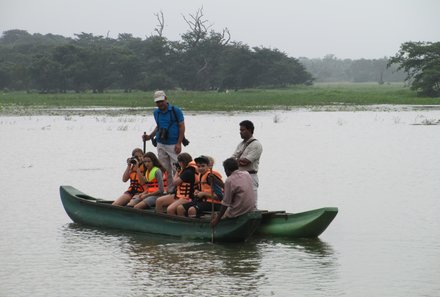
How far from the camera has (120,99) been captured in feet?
207

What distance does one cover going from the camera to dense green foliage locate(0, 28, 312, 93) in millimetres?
79000

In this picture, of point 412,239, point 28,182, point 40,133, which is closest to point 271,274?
point 412,239

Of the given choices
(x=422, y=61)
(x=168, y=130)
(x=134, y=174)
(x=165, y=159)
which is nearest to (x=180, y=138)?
(x=168, y=130)

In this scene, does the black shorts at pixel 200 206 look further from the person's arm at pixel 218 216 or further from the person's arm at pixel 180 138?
the person's arm at pixel 180 138

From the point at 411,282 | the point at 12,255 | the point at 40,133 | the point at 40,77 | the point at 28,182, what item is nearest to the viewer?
the point at 411,282

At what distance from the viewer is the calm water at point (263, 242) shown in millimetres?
10648

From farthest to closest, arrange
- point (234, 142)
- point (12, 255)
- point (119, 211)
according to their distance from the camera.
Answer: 1. point (234, 142)
2. point (119, 211)
3. point (12, 255)

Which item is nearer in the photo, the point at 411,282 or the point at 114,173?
the point at 411,282

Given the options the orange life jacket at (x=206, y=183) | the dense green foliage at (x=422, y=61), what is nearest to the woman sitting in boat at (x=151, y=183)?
the orange life jacket at (x=206, y=183)

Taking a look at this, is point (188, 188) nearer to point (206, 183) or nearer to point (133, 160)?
point (206, 183)

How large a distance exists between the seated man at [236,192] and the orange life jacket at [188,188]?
2.92ft

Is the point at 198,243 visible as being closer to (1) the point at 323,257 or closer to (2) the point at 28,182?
(1) the point at 323,257

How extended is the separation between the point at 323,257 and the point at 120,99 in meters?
51.9

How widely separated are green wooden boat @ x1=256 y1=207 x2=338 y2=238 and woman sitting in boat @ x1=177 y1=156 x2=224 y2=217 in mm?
694
